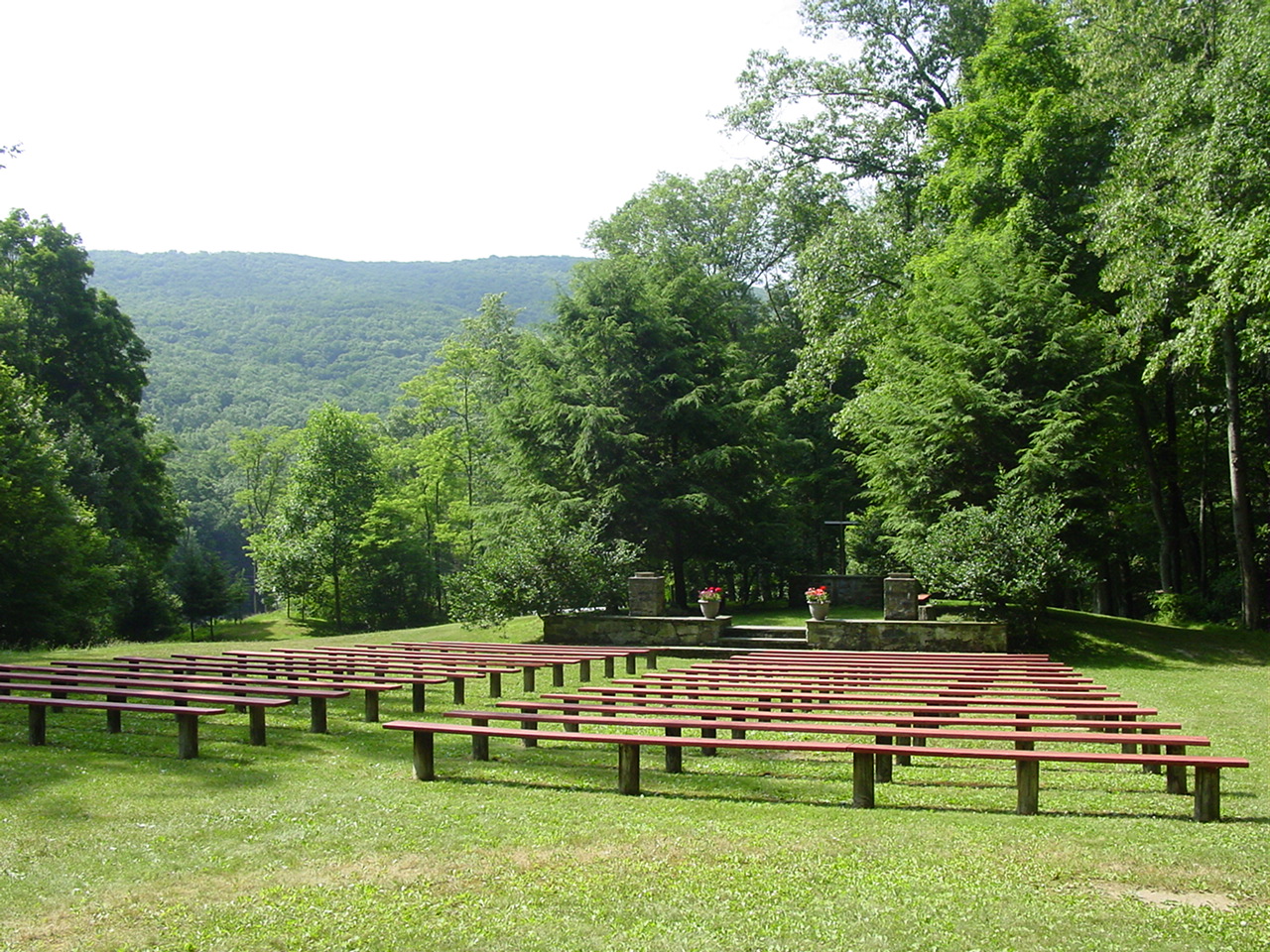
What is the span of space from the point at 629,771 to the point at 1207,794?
3.71 m

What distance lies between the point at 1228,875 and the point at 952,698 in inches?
139

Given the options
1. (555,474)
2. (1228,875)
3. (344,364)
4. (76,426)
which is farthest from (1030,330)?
(344,364)

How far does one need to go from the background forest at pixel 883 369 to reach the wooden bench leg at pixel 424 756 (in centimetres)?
1064

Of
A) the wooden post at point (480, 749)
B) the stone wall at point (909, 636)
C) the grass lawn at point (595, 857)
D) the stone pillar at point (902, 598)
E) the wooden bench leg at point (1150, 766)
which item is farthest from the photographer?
the stone pillar at point (902, 598)

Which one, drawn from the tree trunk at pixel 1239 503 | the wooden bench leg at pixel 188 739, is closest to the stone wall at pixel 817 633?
the tree trunk at pixel 1239 503

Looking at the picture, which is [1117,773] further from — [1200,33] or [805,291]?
[805,291]

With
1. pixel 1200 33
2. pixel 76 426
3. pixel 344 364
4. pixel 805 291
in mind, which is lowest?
pixel 76 426

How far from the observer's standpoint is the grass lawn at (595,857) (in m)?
4.29

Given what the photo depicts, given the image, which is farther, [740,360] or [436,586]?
[436,586]

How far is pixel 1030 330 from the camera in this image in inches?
802

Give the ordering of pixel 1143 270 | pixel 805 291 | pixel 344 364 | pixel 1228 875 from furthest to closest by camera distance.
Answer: pixel 344 364
pixel 805 291
pixel 1143 270
pixel 1228 875

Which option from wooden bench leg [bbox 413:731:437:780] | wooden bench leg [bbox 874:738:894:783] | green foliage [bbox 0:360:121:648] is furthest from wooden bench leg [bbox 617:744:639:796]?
green foliage [bbox 0:360:121:648]

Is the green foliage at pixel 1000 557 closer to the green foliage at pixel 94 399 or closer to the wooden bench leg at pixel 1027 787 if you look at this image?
the wooden bench leg at pixel 1027 787

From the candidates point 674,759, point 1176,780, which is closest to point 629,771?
point 674,759
